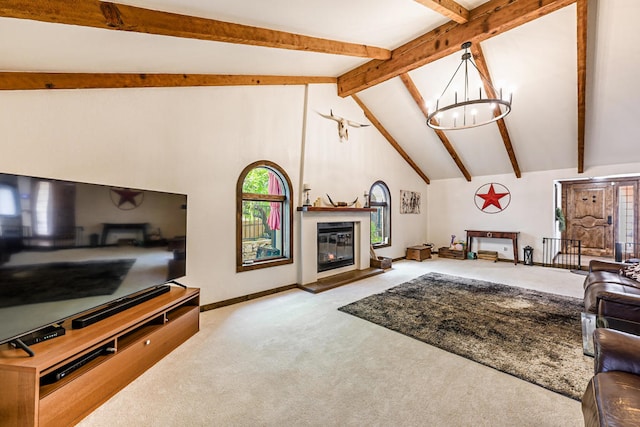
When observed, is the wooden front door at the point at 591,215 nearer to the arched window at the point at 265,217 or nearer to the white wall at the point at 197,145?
the white wall at the point at 197,145

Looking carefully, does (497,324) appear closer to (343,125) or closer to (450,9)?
(450,9)

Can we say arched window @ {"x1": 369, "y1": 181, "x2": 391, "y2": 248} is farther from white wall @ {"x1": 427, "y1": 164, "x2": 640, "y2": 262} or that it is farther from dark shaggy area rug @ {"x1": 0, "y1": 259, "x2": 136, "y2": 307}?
dark shaggy area rug @ {"x1": 0, "y1": 259, "x2": 136, "y2": 307}

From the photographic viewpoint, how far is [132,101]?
2.99 meters

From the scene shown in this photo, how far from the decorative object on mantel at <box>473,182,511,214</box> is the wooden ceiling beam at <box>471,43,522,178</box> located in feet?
1.74

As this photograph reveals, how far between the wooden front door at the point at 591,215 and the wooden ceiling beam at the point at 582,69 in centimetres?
307

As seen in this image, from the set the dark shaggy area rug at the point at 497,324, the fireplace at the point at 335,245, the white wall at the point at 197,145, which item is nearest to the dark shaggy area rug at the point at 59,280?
the white wall at the point at 197,145

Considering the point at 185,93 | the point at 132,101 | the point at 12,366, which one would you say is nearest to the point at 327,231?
the point at 185,93

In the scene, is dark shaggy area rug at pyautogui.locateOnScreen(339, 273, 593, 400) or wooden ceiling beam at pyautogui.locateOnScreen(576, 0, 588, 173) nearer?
dark shaggy area rug at pyautogui.locateOnScreen(339, 273, 593, 400)

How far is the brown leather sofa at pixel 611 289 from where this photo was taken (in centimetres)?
226

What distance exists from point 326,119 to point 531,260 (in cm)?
604

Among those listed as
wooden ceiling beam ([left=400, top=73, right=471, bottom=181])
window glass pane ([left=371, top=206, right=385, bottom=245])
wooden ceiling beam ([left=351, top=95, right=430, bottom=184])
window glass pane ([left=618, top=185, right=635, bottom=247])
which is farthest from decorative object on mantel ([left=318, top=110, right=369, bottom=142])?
window glass pane ([left=618, top=185, right=635, bottom=247])

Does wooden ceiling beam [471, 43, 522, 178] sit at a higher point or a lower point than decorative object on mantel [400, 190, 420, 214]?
higher

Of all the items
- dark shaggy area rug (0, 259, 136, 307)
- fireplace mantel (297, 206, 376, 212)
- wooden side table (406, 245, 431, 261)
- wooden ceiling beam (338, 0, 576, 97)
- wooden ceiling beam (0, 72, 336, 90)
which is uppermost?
wooden ceiling beam (338, 0, 576, 97)

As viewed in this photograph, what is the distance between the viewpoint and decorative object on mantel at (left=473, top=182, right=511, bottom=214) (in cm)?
721
